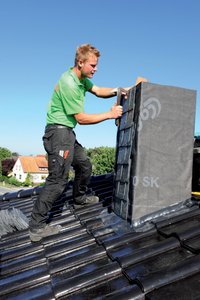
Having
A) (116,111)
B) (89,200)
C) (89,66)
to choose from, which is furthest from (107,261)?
(89,66)

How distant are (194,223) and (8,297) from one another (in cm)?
157

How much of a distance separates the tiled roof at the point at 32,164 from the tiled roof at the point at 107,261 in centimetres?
8053

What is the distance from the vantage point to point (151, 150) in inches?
131

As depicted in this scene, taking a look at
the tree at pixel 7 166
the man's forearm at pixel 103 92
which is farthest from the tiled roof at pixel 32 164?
the man's forearm at pixel 103 92

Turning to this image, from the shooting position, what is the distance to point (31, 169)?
274 ft

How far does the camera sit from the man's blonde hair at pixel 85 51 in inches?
139

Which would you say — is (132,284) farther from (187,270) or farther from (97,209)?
(97,209)

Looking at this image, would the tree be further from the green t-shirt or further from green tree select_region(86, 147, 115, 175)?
the green t-shirt

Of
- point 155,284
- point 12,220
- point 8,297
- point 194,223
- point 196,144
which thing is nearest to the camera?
point 155,284

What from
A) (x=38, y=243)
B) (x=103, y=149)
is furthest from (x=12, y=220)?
(x=103, y=149)

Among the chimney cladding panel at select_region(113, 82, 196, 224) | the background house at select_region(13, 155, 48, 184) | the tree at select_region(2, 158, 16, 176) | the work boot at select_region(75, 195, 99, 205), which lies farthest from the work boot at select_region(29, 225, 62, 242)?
the tree at select_region(2, 158, 16, 176)

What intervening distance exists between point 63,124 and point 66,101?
251 millimetres

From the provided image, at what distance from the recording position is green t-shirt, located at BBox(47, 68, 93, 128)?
11.3ft

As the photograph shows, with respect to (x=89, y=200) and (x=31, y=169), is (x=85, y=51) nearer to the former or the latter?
(x=89, y=200)
